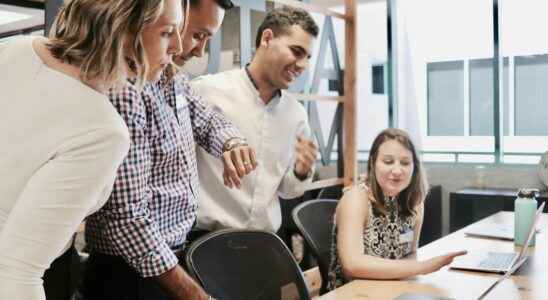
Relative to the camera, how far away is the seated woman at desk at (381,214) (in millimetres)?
1894

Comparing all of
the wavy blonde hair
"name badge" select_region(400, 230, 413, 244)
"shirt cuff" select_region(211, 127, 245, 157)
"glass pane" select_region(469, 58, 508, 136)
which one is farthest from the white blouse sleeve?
"glass pane" select_region(469, 58, 508, 136)


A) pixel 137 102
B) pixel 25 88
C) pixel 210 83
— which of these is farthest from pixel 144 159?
pixel 210 83

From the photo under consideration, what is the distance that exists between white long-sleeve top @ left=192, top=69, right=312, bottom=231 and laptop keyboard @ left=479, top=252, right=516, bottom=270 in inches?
27.2

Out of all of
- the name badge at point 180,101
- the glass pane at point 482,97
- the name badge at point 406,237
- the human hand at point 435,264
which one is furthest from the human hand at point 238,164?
the glass pane at point 482,97

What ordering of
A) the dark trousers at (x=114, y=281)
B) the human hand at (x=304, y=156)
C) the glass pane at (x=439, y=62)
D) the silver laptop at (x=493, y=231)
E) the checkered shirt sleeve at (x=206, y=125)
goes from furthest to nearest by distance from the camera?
the glass pane at (x=439, y=62), the silver laptop at (x=493, y=231), the human hand at (x=304, y=156), the checkered shirt sleeve at (x=206, y=125), the dark trousers at (x=114, y=281)

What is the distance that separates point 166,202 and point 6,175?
66cm

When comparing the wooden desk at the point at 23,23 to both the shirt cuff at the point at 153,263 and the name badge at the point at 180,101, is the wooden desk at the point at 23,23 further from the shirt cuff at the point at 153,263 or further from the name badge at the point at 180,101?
the shirt cuff at the point at 153,263

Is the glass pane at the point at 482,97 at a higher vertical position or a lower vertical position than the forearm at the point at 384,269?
higher

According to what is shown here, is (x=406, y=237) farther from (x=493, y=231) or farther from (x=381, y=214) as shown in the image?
(x=493, y=231)

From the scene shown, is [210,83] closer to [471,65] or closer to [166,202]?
[166,202]

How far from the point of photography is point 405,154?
222 cm

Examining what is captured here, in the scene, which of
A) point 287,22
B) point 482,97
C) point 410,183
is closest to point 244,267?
point 410,183

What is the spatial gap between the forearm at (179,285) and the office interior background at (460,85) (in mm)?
2925

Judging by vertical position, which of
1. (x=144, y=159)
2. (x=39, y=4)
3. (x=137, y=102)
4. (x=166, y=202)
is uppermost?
(x=39, y=4)
